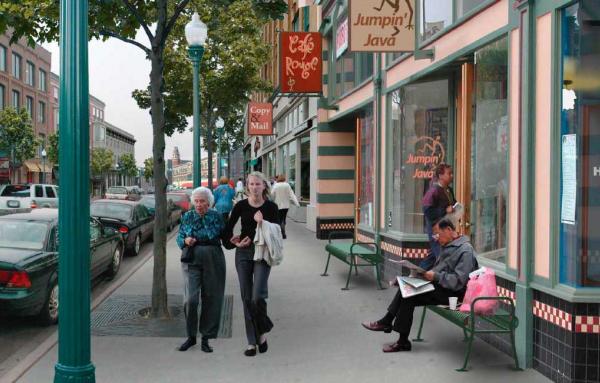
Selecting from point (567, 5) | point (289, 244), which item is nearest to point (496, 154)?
point (567, 5)

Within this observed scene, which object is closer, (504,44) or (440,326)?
(504,44)

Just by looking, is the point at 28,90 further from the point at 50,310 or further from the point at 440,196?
the point at 440,196

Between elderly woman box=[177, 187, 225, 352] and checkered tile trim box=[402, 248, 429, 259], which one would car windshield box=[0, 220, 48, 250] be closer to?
elderly woman box=[177, 187, 225, 352]

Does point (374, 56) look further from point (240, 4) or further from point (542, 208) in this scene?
point (240, 4)

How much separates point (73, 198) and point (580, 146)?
412cm

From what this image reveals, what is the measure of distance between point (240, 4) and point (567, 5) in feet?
79.9

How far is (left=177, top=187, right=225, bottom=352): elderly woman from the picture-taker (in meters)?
6.39

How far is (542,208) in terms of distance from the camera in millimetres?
5660

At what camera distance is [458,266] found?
243 inches

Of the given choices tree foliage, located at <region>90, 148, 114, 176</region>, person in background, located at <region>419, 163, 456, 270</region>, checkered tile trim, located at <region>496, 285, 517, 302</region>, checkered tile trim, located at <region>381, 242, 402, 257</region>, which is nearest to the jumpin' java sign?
person in background, located at <region>419, 163, 456, 270</region>

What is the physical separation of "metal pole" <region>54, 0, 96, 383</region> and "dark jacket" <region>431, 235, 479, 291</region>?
365 cm

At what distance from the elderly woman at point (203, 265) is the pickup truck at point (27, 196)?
19436 mm

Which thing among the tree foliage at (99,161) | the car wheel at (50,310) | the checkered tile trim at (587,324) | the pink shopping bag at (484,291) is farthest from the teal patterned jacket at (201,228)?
the tree foliage at (99,161)

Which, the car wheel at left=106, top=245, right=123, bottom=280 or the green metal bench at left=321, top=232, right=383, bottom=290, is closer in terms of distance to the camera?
the green metal bench at left=321, top=232, right=383, bottom=290
